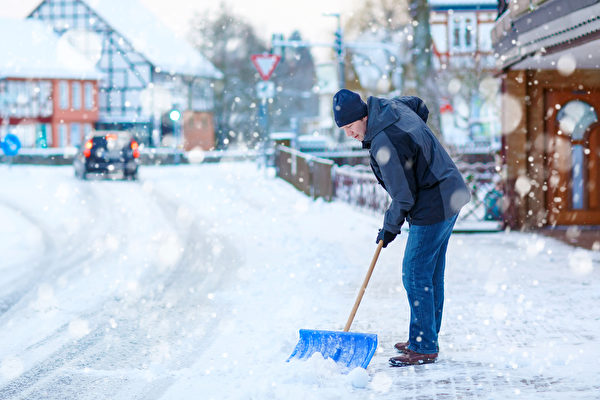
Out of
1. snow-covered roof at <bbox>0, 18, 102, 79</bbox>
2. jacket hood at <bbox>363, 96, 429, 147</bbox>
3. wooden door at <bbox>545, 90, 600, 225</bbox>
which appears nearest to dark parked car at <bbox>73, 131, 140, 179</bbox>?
wooden door at <bbox>545, 90, 600, 225</bbox>

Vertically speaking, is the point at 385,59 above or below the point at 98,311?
above

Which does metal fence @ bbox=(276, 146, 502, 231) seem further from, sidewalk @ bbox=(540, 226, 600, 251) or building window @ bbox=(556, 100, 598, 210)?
building window @ bbox=(556, 100, 598, 210)

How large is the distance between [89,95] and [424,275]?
47.2 metres

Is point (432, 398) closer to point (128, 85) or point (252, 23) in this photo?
point (128, 85)

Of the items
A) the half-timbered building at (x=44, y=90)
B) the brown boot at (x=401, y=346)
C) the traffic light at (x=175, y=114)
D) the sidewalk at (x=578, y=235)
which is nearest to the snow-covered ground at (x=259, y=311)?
the brown boot at (x=401, y=346)

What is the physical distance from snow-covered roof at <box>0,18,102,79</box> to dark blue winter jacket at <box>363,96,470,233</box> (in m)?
45.6

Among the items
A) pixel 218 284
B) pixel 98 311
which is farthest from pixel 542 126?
pixel 98 311

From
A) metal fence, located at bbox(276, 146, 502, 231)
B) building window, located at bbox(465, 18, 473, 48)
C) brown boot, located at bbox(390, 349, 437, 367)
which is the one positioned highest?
building window, located at bbox(465, 18, 473, 48)

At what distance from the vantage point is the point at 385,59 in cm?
6019

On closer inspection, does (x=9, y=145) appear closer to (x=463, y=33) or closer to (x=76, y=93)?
(x=76, y=93)

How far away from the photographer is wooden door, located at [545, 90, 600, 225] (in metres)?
12.2

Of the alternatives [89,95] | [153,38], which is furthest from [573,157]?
[153,38]

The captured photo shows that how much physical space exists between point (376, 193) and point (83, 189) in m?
9.07

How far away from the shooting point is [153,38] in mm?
53500
